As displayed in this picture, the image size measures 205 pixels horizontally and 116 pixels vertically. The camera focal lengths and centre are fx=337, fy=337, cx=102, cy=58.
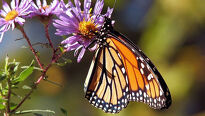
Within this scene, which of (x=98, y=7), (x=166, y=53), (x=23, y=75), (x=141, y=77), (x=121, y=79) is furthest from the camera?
(x=166, y=53)

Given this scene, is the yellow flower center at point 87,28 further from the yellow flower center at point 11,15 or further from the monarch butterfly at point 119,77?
the yellow flower center at point 11,15

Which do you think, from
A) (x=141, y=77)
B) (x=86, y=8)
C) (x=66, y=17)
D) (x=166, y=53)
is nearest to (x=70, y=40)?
(x=66, y=17)

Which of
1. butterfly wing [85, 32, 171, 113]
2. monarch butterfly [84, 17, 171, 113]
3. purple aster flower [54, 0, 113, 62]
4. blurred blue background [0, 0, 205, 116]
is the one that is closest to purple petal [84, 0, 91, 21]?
purple aster flower [54, 0, 113, 62]

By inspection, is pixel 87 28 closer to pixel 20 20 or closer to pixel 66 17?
pixel 66 17

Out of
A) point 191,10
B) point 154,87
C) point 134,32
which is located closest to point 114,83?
point 154,87

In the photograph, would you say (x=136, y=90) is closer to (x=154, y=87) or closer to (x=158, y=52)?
(x=154, y=87)

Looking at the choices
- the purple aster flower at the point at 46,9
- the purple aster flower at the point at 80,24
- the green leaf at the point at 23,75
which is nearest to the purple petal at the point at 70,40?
A: the purple aster flower at the point at 80,24

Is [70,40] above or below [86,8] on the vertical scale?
below

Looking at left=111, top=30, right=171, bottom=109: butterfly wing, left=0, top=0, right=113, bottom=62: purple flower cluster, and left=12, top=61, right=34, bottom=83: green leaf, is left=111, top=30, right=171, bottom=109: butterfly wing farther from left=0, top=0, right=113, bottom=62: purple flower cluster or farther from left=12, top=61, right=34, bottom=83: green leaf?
left=12, top=61, right=34, bottom=83: green leaf
